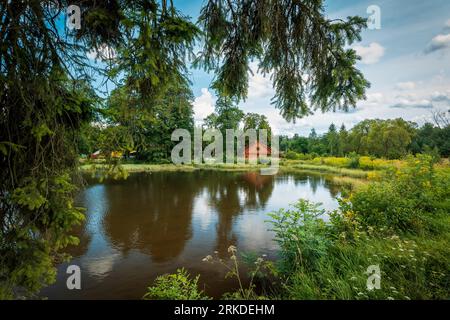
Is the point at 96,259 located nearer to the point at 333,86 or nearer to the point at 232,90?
the point at 232,90

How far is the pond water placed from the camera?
15.1 ft

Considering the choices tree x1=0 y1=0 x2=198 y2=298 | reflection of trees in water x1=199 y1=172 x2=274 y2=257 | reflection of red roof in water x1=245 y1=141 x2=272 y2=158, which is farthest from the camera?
reflection of red roof in water x1=245 y1=141 x2=272 y2=158

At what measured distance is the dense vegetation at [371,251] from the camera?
303 cm

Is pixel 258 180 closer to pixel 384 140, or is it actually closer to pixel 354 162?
pixel 354 162

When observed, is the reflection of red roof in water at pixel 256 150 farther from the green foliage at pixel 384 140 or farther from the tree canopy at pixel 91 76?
the tree canopy at pixel 91 76

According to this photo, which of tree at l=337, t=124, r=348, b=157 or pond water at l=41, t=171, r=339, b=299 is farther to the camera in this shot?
tree at l=337, t=124, r=348, b=157

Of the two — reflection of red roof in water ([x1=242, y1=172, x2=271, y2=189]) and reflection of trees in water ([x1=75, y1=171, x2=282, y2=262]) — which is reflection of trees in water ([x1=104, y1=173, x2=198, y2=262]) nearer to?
reflection of trees in water ([x1=75, y1=171, x2=282, y2=262])

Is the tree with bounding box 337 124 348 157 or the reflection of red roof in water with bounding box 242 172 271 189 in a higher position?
the tree with bounding box 337 124 348 157

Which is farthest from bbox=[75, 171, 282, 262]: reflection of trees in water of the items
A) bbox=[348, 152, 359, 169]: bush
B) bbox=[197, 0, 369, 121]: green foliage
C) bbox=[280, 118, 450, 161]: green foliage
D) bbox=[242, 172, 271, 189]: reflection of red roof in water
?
bbox=[280, 118, 450, 161]: green foliage

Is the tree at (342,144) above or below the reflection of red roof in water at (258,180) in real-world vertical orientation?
above

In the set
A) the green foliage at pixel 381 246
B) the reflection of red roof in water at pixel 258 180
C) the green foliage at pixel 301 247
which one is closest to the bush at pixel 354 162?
the reflection of red roof in water at pixel 258 180

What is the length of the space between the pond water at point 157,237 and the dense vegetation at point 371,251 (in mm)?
832

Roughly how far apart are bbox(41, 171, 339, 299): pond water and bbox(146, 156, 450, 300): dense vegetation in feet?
2.73

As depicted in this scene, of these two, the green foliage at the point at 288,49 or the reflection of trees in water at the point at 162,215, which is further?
the reflection of trees in water at the point at 162,215
